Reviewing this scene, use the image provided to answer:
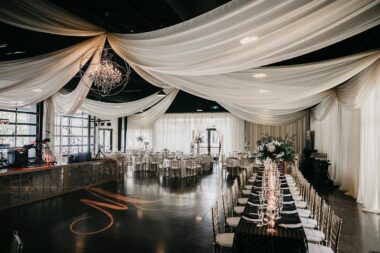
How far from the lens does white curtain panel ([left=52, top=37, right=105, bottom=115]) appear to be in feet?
14.6

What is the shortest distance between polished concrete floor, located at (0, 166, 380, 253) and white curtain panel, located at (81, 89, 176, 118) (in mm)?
2568

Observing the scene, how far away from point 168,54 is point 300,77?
226cm

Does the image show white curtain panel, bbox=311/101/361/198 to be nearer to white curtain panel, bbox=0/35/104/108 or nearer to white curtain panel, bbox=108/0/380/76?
white curtain panel, bbox=108/0/380/76

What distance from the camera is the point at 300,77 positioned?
13.0 feet

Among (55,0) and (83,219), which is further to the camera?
(83,219)

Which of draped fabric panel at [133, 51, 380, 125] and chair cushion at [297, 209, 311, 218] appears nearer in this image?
draped fabric panel at [133, 51, 380, 125]

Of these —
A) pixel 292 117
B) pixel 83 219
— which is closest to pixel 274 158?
pixel 83 219

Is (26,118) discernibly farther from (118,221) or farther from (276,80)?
(276,80)

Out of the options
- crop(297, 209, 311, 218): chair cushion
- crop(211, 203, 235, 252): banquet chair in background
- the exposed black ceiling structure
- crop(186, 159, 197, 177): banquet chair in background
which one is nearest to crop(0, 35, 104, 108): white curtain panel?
the exposed black ceiling structure

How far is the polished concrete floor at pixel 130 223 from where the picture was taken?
13.8ft

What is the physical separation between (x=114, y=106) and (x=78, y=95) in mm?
2584

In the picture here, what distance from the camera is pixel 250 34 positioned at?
2.19 meters

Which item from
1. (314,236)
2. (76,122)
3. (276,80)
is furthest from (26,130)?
(314,236)

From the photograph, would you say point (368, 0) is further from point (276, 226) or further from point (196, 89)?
point (196, 89)
